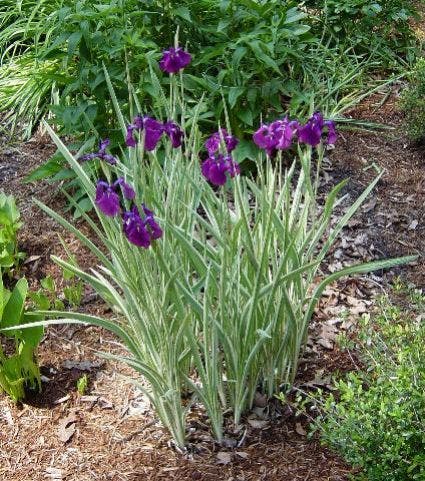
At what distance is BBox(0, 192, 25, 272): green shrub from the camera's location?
3.07 metres

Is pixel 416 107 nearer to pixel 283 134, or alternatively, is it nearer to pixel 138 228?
pixel 283 134

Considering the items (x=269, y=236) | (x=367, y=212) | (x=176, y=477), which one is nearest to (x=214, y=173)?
(x=269, y=236)

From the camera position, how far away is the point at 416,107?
4031 mm

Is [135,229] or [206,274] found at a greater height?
[135,229]

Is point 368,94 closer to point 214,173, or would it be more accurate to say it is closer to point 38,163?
point 38,163

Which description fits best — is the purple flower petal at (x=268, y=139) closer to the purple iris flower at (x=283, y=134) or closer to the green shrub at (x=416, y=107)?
the purple iris flower at (x=283, y=134)

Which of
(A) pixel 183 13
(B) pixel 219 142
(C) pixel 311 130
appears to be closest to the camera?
(C) pixel 311 130

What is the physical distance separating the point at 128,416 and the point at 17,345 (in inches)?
18.6

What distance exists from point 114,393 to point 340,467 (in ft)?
2.73

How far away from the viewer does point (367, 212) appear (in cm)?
361

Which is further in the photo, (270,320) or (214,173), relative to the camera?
(270,320)

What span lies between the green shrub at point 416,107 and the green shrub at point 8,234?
2.16m

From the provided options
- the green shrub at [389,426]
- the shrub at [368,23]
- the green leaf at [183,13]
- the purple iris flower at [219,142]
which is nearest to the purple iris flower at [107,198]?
the purple iris flower at [219,142]

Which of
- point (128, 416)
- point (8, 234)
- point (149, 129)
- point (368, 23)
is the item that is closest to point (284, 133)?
point (149, 129)
